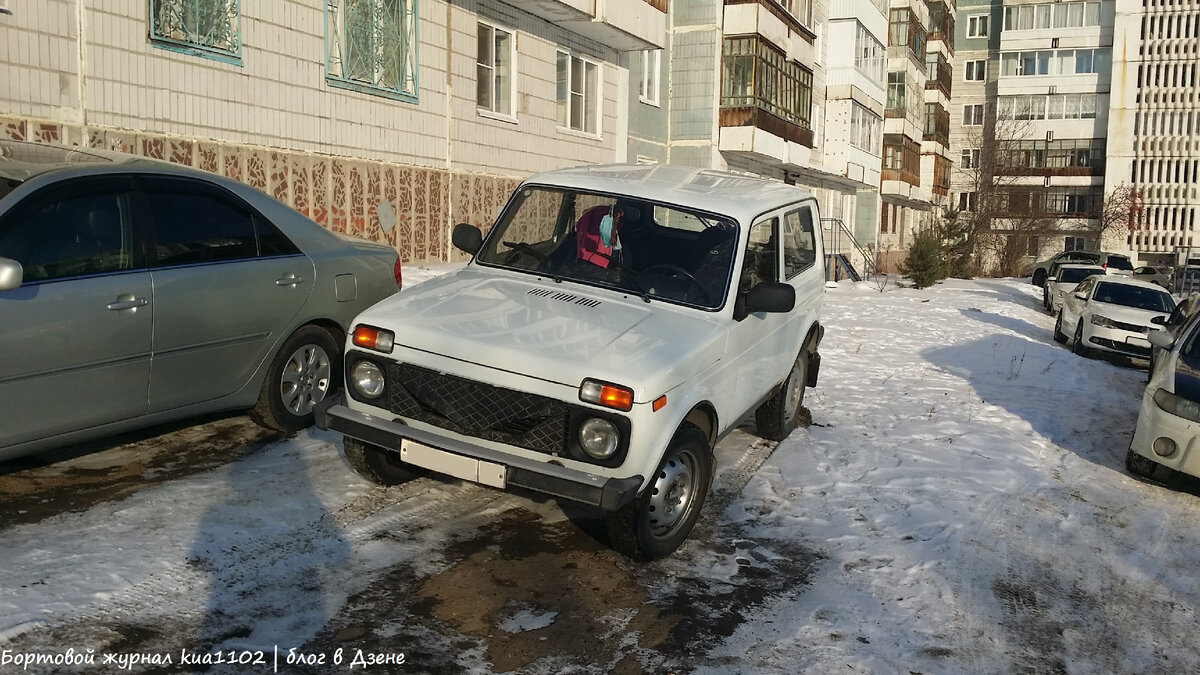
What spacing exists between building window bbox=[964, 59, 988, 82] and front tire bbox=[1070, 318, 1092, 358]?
203ft

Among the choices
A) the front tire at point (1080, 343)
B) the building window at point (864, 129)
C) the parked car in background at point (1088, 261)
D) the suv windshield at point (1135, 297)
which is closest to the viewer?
the front tire at point (1080, 343)

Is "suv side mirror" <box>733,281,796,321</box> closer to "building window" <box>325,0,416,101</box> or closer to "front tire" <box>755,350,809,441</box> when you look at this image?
"front tire" <box>755,350,809,441</box>

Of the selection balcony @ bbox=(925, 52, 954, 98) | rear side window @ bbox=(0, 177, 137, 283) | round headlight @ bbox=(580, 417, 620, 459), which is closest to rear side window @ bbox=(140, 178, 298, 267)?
rear side window @ bbox=(0, 177, 137, 283)

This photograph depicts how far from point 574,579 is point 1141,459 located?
5246 mm

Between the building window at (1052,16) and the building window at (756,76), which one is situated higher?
the building window at (1052,16)

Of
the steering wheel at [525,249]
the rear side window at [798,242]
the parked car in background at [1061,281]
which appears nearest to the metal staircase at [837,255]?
the parked car in background at [1061,281]

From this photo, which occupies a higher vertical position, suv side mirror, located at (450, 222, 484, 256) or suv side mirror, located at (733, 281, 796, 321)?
suv side mirror, located at (450, 222, 484, 256)

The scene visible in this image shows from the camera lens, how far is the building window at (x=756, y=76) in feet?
95.9

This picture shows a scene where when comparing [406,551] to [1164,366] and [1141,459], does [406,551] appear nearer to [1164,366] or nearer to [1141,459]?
[1141,459]

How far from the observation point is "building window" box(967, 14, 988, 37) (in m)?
72.2

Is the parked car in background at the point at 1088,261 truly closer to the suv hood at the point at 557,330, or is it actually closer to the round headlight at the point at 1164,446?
the round headlight at the point at 1164,446

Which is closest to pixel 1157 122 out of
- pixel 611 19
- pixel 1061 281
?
pixel 1061 281

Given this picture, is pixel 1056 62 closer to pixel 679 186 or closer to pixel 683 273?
pixel 679 186

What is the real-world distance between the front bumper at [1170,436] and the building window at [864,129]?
34.9 metres
